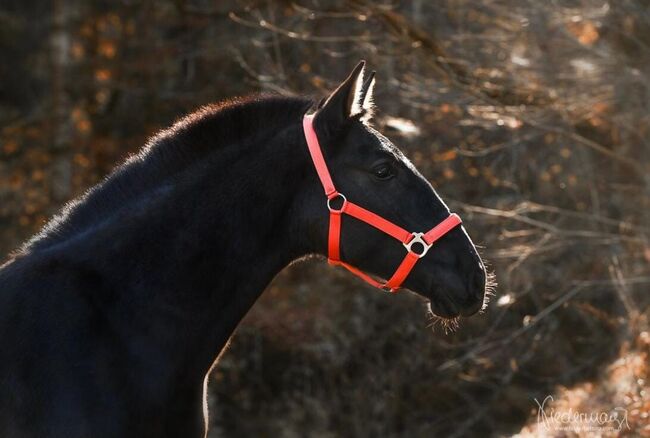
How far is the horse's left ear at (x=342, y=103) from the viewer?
416cm

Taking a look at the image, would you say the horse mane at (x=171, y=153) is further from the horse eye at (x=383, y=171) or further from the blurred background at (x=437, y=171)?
the blurred background at (x=437, y=171)

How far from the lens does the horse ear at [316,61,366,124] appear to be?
4.16 m

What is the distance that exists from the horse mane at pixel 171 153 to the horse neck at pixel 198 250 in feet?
0.16

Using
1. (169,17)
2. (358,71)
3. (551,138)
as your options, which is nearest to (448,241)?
(358,71)

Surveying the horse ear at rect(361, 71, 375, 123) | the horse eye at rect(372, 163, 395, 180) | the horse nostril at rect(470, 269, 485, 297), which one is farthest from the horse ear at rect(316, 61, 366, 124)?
the horse nostril at rect(470, 269, 485, 297)

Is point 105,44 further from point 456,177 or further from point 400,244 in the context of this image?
point 400,244

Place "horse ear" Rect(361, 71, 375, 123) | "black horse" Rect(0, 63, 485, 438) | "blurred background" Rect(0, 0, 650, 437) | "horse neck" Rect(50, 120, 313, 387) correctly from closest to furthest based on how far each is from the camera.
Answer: "black horse" Rect(0, 63, 485, 438)
"horse neck" Rect(50, 120, 313, 387)
"horse ear" Rect(361, 71, 375, 123)
"blurred background" Rect(0, 0, 650, 437)

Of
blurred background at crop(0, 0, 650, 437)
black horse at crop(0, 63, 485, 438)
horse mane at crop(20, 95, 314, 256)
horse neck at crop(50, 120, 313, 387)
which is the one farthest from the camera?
blurred background at crop(0, 0, 650, 437)

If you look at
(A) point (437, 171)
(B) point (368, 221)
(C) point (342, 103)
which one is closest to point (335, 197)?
(B) point (368, 221)

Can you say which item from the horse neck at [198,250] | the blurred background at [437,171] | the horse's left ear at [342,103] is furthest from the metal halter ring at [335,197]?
the blurred background at [437,171]

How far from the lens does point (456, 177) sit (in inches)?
456

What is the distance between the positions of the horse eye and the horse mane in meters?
0.46

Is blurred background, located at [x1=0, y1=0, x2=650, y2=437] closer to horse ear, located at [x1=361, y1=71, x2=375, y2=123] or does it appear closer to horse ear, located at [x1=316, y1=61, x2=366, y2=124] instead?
horse ear, located at [x1=361, y1=71, x2=375, y2=123]

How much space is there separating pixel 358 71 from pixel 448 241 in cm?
87
